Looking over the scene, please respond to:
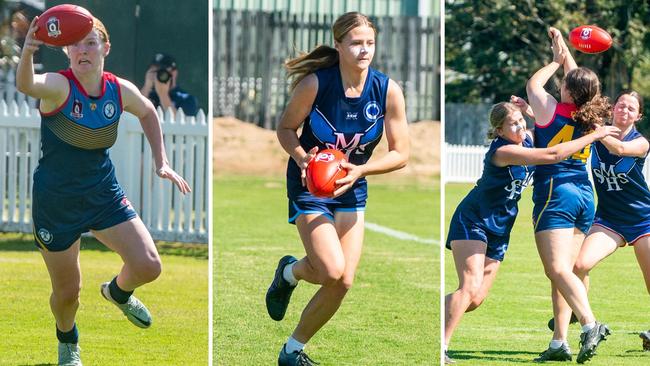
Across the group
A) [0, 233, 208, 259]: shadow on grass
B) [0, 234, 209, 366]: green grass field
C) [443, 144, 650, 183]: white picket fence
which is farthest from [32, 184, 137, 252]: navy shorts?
[443, 144, 650, 183]: white picket fence

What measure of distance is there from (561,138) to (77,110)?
2903mm

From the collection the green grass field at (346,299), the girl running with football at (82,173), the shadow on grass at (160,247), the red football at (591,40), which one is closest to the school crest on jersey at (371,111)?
the girl running with football at (82,173)

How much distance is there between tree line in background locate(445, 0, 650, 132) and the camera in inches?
1142

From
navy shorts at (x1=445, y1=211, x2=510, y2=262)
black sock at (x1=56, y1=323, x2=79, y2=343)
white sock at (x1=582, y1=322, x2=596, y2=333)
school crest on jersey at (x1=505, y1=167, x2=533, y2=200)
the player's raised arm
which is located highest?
the player's raised arm

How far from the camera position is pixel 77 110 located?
6.45 metres

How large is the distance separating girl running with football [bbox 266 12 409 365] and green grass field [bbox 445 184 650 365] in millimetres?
1046

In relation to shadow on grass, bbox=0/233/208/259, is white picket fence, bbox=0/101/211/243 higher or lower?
higher

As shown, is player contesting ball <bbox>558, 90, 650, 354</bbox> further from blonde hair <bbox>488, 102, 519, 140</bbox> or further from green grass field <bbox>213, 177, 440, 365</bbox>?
green grass field <bbox>213, 177, 440, 365</bbox>

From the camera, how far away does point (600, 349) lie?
25.9ft

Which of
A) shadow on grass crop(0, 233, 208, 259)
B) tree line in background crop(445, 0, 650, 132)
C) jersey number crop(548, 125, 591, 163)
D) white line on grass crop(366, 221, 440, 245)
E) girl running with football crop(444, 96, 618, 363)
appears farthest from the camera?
tree line in background crop(445, 0, 650, 132)

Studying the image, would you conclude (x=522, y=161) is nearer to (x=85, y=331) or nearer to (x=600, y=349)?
(x=600, y=349)

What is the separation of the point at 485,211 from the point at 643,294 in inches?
173

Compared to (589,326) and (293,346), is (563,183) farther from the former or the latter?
(293,346)

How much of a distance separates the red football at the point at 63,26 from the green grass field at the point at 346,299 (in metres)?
2.11
